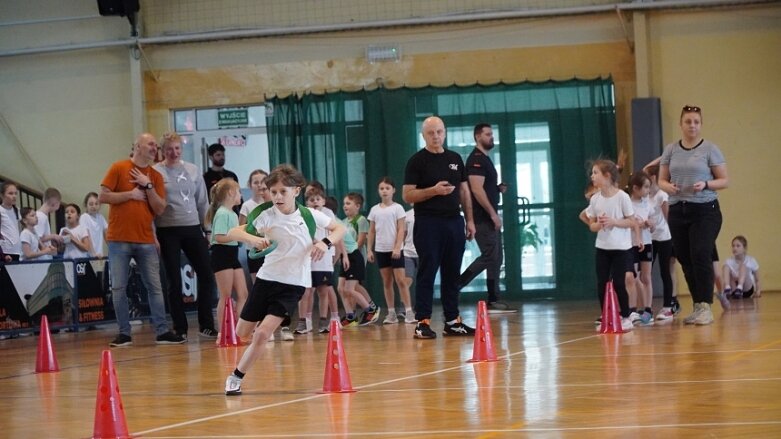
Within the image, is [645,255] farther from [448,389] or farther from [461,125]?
[461,125]

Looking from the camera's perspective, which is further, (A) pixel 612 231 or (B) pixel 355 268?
(B) pixel 355 268

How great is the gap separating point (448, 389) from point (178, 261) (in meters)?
5.38

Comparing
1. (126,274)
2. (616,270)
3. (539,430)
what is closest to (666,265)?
(616,270)

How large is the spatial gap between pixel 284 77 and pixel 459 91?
2734mm

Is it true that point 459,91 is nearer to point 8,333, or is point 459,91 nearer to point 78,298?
point 78,298

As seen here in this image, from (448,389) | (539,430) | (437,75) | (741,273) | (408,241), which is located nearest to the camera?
(539,430)

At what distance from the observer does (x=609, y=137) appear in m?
17.3

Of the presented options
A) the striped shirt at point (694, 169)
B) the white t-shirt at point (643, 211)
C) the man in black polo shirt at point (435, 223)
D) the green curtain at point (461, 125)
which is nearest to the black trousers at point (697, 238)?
the striped shirt at point (694, 169)

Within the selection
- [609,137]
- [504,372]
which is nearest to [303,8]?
[609,137]

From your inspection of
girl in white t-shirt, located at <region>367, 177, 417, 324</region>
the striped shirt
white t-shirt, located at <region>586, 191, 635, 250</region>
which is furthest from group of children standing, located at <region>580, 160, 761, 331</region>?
girl in white t-shirt, located at <region>367, 177, 417, 324</region>

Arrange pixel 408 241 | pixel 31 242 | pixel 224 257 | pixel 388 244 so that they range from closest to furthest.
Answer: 1. pixel 224 257
2. pixel 388 244
3. pixel 408 241
4. pixel 31 242

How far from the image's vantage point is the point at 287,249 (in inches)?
272

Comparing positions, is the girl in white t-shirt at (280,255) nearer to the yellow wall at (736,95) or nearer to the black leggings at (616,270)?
the black leggings at (616,270)

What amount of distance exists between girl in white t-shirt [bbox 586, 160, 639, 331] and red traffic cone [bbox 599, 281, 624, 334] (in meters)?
0.16
